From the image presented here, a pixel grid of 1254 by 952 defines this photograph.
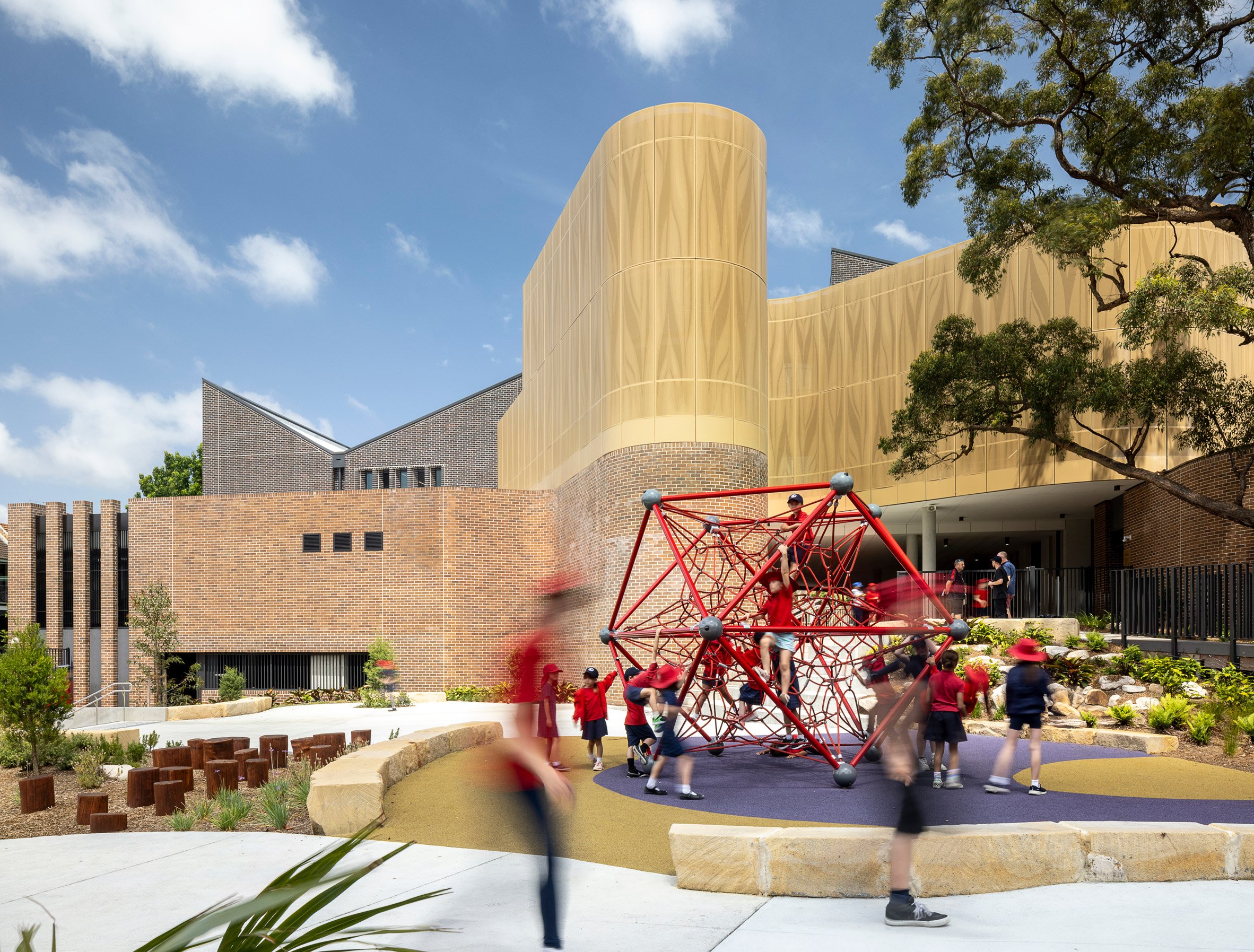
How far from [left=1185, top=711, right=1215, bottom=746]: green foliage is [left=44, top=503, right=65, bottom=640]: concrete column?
36.9 m

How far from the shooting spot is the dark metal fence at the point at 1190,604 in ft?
46.3

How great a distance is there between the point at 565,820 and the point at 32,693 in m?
9.82

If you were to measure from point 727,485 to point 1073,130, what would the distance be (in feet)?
35.5

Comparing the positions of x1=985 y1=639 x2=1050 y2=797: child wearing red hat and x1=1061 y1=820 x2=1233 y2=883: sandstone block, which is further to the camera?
x1=985 y1=639 x2=1050 y2=797: child wearing red hat

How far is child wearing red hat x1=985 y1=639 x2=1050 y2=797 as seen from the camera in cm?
818

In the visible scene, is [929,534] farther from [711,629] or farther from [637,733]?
[711,629]

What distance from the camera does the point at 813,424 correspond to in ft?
109

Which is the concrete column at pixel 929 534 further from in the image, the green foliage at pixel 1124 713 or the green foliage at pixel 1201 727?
the green foliage at pixel 1201 727

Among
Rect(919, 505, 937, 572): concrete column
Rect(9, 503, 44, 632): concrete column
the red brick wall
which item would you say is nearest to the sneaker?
the red brick wall

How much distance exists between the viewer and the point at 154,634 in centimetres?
2888

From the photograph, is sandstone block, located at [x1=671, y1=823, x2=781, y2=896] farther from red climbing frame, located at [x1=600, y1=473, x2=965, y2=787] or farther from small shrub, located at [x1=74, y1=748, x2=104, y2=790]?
small shrub, located at [x1=74, y1=748, x2=104, y2=790]

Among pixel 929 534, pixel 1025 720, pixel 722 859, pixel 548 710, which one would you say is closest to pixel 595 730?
pixel 548 710

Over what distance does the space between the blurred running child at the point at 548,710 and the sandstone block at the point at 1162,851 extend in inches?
136

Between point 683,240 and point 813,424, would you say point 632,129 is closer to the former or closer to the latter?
point 683,240
